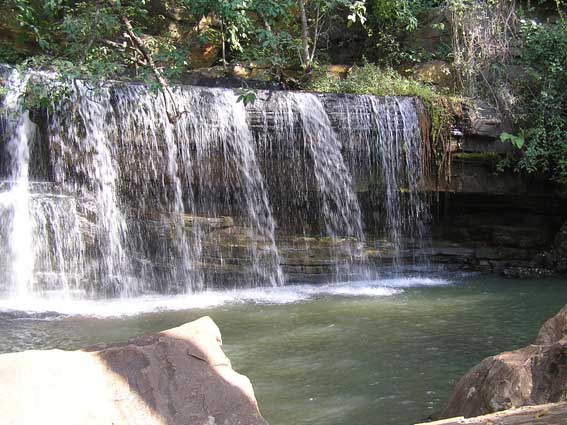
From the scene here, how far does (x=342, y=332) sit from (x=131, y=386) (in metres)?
Result: 3.76

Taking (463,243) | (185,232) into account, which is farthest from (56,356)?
(463,243)

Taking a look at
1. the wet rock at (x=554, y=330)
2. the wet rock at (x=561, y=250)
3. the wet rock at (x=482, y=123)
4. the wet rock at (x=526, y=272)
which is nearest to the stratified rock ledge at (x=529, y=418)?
the wet rock at (x=554, y=330)

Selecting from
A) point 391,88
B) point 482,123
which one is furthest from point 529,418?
point 391,88

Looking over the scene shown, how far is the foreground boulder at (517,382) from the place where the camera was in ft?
11.2

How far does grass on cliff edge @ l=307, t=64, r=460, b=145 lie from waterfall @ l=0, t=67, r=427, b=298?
40 centimetres

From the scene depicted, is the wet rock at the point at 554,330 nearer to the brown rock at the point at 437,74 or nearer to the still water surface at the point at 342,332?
the still water surface at the point at 342,332

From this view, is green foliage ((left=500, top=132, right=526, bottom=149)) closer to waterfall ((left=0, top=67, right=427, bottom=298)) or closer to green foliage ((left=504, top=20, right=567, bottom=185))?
Answer: green foliage ((left=504, top=20, right=567, bottom=185))

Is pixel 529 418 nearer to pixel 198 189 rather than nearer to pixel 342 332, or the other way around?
pixel 342 332

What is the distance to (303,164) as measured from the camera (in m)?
11.0

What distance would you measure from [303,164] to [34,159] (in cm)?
449

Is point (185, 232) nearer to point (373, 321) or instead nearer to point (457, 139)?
point (373, 321)

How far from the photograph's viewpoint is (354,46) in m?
16.0

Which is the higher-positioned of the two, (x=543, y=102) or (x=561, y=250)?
(x=543, y=102)

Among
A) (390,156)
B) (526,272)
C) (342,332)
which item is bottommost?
(526,272)
